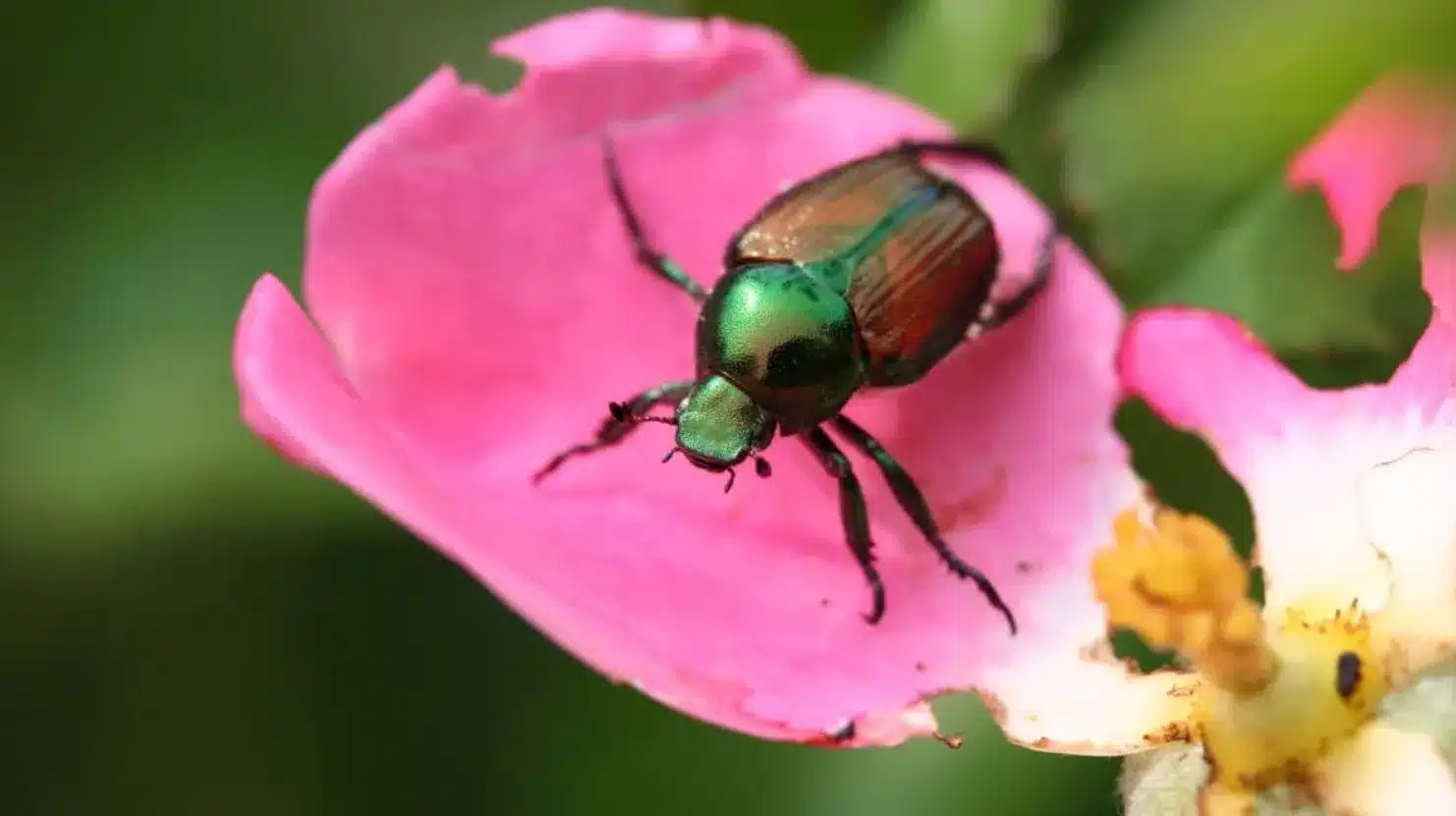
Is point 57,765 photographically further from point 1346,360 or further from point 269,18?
point 1346,360

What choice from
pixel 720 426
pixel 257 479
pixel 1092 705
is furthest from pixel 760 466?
pixel 257 479

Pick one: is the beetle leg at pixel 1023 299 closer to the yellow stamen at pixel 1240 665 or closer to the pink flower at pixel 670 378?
the pink flower at pixel 670 378

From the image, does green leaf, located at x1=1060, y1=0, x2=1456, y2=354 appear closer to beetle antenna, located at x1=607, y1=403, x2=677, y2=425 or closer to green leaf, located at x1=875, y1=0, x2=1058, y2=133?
green leaf, located at x1=875, y1=0, x2=1058, y2=133

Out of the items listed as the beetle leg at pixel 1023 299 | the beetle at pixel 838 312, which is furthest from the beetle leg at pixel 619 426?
the beetle leg at pixel 1023 299

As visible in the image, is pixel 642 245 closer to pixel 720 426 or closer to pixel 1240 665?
pixel 720 426

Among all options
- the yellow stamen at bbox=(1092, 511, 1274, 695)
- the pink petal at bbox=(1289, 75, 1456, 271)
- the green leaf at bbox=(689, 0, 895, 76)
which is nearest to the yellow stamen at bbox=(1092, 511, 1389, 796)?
the yellow stamen at bbox=(1092, 511, 1274, 695)

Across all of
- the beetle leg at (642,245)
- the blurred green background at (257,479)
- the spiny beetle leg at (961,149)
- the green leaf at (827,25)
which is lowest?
the blurred green background at (257,479)
